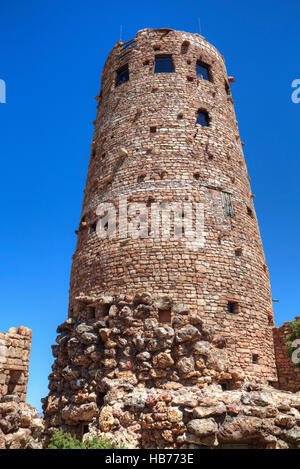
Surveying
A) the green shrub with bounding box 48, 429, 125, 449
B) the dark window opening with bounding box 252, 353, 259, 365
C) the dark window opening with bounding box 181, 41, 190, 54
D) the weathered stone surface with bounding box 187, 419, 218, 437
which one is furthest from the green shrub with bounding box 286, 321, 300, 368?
the dark window opening with bounding box 181, 41, 190, 54

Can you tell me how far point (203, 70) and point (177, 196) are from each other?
754 cm

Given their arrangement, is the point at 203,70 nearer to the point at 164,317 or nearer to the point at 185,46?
the point at 185,46

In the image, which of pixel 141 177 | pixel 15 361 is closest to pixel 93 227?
pixel 141 177

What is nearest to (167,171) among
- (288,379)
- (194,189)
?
(194,189)

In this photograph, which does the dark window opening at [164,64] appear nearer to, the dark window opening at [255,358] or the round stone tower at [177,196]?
the round stone tower at [177,196]

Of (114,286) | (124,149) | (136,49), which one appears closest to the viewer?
(114,286)

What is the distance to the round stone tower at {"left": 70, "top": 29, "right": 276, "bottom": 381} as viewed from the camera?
12570 millimetres

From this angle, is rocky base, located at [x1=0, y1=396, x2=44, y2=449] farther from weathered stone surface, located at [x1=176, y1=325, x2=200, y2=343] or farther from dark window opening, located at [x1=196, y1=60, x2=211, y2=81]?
dark window opening, located at [x1=196, y1=60, x2=211, y2=81]

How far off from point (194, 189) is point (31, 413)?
8946 mm

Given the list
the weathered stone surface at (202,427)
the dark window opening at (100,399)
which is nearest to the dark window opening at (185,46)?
the dark window opening at (100,399)

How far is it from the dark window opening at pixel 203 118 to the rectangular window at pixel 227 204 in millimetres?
3373

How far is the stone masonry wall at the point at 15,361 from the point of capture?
898 centimetres

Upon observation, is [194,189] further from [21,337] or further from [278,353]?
[21,337]
